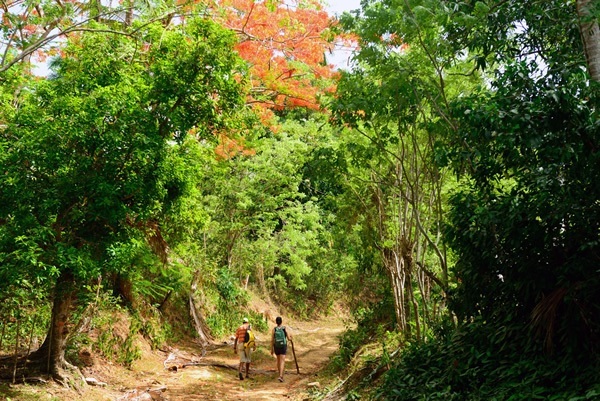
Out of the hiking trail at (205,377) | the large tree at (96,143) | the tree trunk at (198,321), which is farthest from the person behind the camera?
the tree trunk at (198,321)

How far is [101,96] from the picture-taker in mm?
7535

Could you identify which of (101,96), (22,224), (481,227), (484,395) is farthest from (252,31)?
(484,395)

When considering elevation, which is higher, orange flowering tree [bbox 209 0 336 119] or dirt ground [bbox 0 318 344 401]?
orange flowering tree [bbox 209 0 336 119]

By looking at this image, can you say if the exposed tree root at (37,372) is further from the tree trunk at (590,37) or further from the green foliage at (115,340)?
the tree trunk at (590,37)

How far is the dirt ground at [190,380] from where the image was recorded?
898 centimetres

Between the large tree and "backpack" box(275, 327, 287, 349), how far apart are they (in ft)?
14.4

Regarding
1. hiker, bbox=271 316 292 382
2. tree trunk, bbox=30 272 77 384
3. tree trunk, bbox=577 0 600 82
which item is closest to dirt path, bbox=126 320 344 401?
hiker, bbox=271 316 292 382

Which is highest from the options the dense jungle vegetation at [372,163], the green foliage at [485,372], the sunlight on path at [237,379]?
the dense jungle vegetation at [372,163]

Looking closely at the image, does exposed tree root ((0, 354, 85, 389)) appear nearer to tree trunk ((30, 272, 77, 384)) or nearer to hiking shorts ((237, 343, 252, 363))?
tree trunk ((30, 272, 77, 384))

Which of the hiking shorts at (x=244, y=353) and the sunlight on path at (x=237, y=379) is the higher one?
the hiking shorts at (x=244, y=353)

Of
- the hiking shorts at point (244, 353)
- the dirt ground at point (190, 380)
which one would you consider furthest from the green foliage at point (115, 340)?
the hiking shorts at point (244, 353)

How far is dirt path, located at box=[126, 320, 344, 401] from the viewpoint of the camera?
34.1 feet

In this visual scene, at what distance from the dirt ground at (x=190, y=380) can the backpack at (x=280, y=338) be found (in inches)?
33.4

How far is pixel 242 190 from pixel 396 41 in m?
11.0
